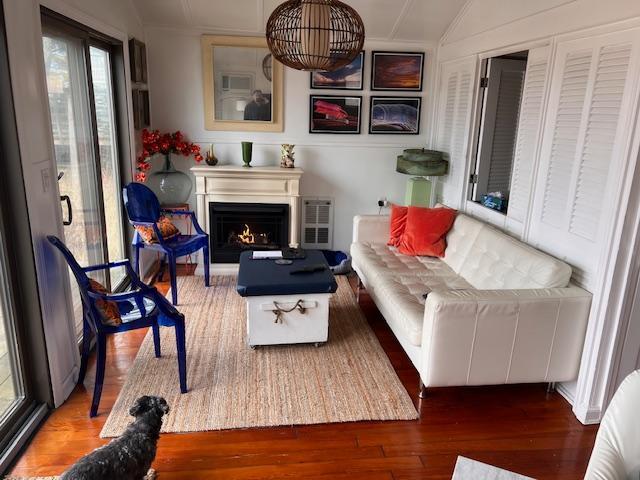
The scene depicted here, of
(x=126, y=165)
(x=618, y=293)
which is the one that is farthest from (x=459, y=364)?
(x=126, y=165)

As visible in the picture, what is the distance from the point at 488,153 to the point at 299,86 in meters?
1.85

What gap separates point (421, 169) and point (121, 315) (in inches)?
108

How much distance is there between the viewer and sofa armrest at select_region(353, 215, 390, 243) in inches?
156

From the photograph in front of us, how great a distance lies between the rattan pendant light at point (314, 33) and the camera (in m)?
2.06

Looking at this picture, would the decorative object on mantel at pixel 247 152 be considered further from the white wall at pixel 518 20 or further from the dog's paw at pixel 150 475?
the dog's paw at pixel 150 475

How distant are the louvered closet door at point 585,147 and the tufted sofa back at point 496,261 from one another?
0.51 ft

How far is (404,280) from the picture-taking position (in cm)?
321

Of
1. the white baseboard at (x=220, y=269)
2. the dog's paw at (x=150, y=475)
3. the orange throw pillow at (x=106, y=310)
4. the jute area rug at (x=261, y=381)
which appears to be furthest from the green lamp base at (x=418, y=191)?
the dog's paw at (x=150, y=475)

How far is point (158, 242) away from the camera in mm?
3572

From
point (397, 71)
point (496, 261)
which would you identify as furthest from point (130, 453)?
point (397, 71)

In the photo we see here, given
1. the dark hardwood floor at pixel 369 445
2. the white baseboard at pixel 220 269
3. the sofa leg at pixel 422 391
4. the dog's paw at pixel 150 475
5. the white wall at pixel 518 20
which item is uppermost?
Result: the white wall at pixel 518 20

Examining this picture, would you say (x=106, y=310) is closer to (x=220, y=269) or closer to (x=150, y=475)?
(x=150, y=475)

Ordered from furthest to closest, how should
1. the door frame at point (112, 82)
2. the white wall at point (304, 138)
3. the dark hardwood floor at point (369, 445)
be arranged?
the white wall at point (304, 138) → the door frame at point (112, 82) → the dark hardwood floor at point (369, 445)

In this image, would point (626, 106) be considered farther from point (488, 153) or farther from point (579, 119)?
point (488, 153)
